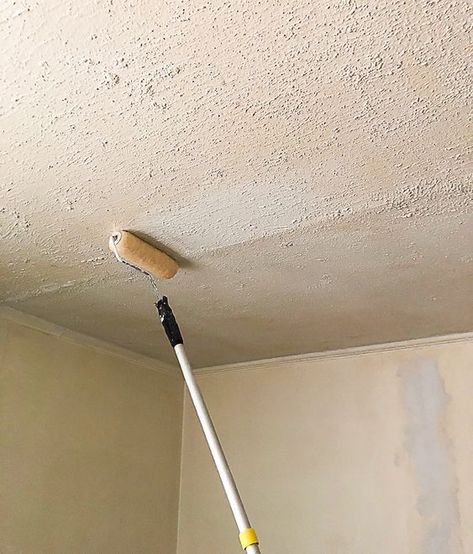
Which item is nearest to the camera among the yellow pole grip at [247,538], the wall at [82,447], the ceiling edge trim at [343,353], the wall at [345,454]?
the yellow pole grip at [247,538]

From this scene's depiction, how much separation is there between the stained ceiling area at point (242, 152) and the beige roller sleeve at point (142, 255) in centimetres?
3

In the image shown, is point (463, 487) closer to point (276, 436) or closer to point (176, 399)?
point (276, 436)

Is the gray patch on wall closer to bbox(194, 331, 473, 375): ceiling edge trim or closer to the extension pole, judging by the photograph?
bbox(194, 331, 473, 375): ceiling edge trim

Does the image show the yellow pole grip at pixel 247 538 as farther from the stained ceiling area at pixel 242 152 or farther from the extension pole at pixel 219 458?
the stained ceiling area at pixel 242 152

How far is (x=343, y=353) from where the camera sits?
7.66 ft

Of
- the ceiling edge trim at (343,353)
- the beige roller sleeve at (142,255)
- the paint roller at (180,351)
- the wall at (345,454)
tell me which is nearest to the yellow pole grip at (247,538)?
the paint roller at (180,351)

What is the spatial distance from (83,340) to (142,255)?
2.93 ft

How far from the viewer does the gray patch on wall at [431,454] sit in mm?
1984

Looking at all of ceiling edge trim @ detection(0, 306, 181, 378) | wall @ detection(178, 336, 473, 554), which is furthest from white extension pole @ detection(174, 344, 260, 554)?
wall @ detection(178, 336, 473, 554)

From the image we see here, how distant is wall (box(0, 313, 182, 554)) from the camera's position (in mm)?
1889

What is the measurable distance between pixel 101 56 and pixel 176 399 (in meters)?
1.96

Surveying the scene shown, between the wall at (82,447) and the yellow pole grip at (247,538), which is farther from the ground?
the wall at (82,447)

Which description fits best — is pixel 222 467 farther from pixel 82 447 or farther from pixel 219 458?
pixel 82 447

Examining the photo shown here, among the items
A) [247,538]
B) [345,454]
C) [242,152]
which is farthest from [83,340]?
[242,152]
